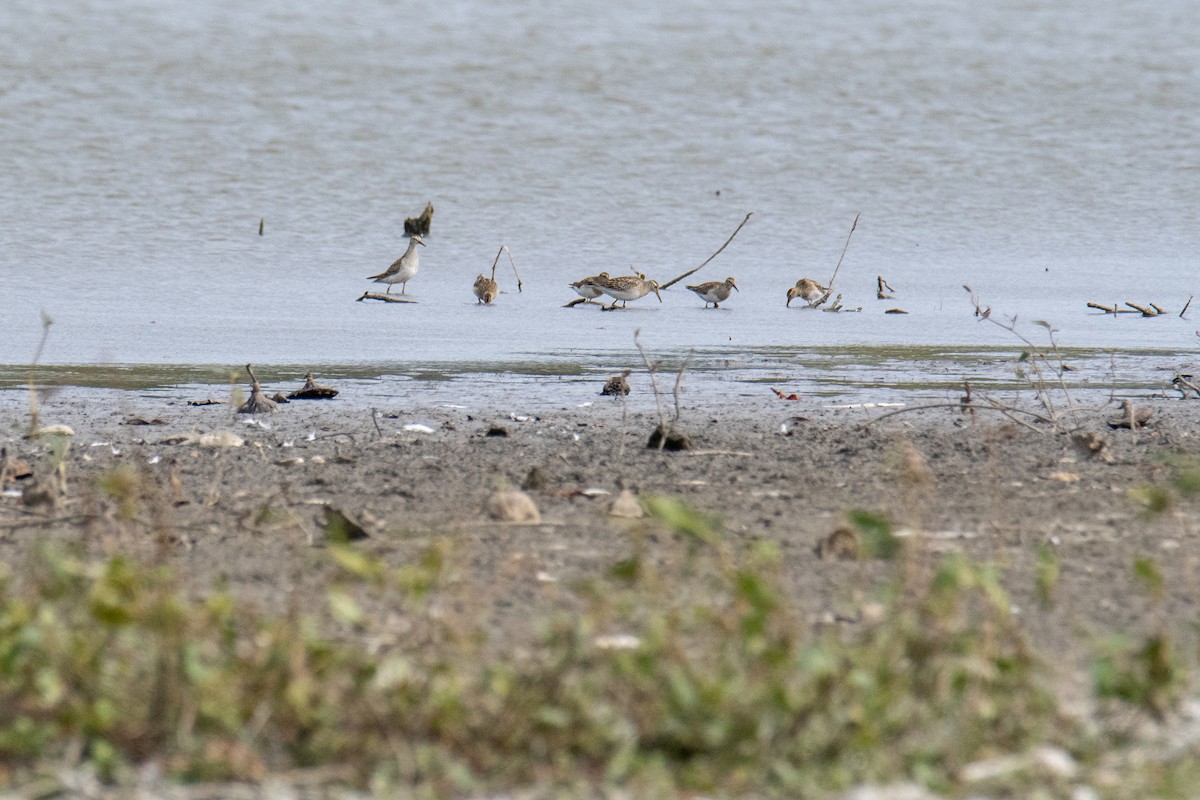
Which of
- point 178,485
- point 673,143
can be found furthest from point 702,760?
point 673,143

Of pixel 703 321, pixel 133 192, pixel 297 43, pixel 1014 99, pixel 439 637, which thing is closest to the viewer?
pixel 439 637

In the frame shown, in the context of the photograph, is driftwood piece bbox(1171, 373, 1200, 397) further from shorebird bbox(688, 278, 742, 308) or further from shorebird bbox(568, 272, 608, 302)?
shorebird bbox(568, 272, 608, 302)

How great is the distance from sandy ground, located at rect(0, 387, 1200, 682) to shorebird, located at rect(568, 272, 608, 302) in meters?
3.96

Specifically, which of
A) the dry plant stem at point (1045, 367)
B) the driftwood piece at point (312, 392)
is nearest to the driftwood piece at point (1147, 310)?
the dry plant stem at point (1045, 367)

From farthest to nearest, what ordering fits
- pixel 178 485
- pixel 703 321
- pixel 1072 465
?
pixel 703 321
pixel 1072 465
pixel 178 485

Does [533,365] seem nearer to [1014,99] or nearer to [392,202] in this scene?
[392,202]

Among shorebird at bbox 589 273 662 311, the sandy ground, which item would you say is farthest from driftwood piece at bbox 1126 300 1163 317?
the sandy ground

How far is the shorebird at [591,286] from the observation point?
11.4 m

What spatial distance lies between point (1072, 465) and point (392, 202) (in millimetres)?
11693

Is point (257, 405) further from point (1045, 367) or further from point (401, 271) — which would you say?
point (401, 271)

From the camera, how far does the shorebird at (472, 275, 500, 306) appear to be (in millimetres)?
11531

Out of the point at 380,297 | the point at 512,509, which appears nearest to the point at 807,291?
the point at 380,297

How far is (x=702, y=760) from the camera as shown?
276 centimetres

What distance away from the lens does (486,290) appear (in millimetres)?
11531
